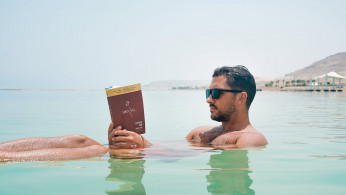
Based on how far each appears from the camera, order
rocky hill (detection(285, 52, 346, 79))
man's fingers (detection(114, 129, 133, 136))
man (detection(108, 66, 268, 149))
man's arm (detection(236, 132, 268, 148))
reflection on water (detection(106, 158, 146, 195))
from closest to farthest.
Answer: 1. reflection on water (detection(106, 158, 146, 195))
2. man's fingers (detection(114, 129, 133, 136))
3. man's arm (detection(236, 132, 268, 148))
4. man (detection(108, 66, 268, 149))
5. rocky hill (detection(285, 52, 346, 79))

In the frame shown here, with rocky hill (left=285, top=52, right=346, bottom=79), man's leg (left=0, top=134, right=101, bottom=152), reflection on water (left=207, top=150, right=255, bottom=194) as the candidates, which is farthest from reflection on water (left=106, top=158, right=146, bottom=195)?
rocky hill (left=285, top=52, right=346, bottom=79)

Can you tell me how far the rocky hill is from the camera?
477ft

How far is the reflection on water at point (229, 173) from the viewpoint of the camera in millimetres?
2883

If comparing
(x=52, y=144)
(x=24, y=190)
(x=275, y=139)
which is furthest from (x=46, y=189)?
(x=275, y=139)

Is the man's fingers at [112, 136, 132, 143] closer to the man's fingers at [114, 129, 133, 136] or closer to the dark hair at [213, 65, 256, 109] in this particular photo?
the man's fingers at [114, 129, 133, 136]

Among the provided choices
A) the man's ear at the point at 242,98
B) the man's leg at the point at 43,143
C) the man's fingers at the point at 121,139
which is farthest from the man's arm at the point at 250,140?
the man's leg at the point at 43,143

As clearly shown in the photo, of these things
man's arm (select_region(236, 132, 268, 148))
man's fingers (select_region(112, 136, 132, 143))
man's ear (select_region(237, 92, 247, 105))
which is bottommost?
man's arm (select_region(236, 132, 268, 148))

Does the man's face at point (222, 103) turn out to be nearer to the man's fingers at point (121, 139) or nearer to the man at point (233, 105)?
the man at point (233, 105)

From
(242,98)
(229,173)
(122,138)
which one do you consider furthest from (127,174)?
(242,98)

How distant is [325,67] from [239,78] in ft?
552

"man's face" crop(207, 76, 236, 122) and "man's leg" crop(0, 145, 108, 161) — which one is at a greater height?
"man's face" crop(207, 76, 236, 122)

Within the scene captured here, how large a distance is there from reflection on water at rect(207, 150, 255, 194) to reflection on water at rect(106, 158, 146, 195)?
2.03 ft

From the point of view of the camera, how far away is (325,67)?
519ft

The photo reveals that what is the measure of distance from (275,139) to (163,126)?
370cm
